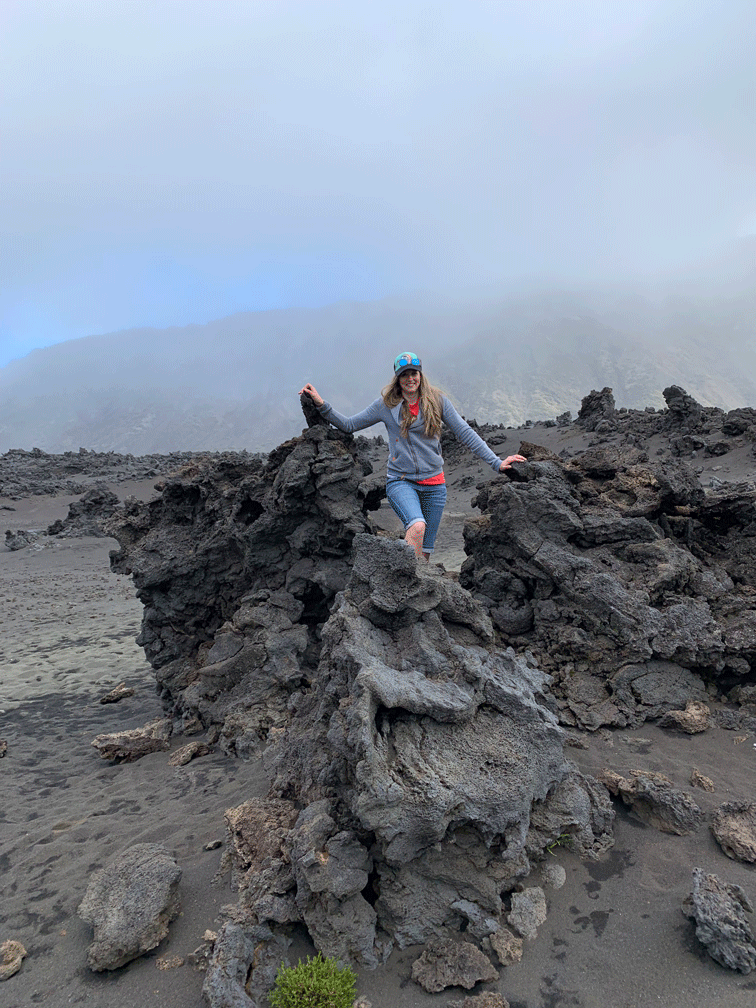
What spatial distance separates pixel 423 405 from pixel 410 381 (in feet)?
0.87

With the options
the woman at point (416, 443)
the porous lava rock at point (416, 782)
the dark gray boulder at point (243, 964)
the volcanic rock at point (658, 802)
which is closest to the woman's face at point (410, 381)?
the woman at point (416, 443)

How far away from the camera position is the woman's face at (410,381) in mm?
5262

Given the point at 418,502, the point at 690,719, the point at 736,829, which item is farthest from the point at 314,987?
the point at 418,502

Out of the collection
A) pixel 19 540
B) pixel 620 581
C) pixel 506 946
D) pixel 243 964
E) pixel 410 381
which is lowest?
pixel 506 946

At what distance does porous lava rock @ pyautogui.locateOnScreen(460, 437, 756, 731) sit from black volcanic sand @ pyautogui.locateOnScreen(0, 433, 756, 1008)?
0.53 metres

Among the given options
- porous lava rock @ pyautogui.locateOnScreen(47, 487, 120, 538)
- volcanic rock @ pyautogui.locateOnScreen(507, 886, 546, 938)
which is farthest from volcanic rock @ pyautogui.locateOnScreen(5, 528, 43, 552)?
volcanic rock @ pyautogui.locateOnScreen(507, 886, 546, 938)

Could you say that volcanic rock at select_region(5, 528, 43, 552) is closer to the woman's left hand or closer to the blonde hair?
the blonde hair

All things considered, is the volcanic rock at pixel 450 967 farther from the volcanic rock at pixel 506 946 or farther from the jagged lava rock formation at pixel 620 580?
the jagged lava rock formation at pixel 620 580

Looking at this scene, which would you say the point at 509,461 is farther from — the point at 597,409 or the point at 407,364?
the point at 597,409

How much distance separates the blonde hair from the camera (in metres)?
5.31

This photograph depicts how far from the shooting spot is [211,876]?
374 cm

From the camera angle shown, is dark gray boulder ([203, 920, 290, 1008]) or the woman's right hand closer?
dark gray boulder ([203, 920, 290, 1008])

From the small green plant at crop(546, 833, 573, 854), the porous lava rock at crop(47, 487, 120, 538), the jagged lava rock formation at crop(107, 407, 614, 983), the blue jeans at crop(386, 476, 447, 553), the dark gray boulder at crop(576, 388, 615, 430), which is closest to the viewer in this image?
the jagged lava rock formation at crop(107, 407, 614, 983)

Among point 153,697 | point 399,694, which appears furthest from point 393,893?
point 153,697
